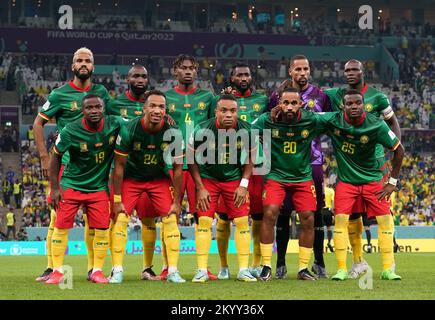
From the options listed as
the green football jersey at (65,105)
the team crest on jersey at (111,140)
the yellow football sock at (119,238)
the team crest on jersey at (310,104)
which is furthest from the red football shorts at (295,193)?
the green football jersey at (65,105)

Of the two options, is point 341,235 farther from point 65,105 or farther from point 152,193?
point 65,105

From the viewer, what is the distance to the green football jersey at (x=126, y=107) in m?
12.0

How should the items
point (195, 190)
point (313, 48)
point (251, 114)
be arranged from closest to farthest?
point (195, 190), point (251, 114), point (313, 48)

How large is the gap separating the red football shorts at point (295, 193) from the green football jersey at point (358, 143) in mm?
509

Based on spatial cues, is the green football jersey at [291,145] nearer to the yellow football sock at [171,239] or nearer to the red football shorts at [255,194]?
the red football shorts at [255,194]

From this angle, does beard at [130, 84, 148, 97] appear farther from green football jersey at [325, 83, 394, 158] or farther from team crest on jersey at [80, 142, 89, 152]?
green football jersey at [325, 83, 394, 158]

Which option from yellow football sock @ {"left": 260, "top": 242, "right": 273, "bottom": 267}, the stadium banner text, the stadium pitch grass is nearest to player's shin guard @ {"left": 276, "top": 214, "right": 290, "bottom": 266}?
yellow football sock @ {"left": 260, "top": 242, "right": 273, "bottom": 267}

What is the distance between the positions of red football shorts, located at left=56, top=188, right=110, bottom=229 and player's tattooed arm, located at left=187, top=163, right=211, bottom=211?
3.73 feet

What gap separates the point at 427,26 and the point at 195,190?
40.8 m

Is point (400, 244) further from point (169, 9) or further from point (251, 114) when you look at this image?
point (169, 9)

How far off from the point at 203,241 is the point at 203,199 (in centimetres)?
54

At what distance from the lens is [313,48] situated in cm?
4719
